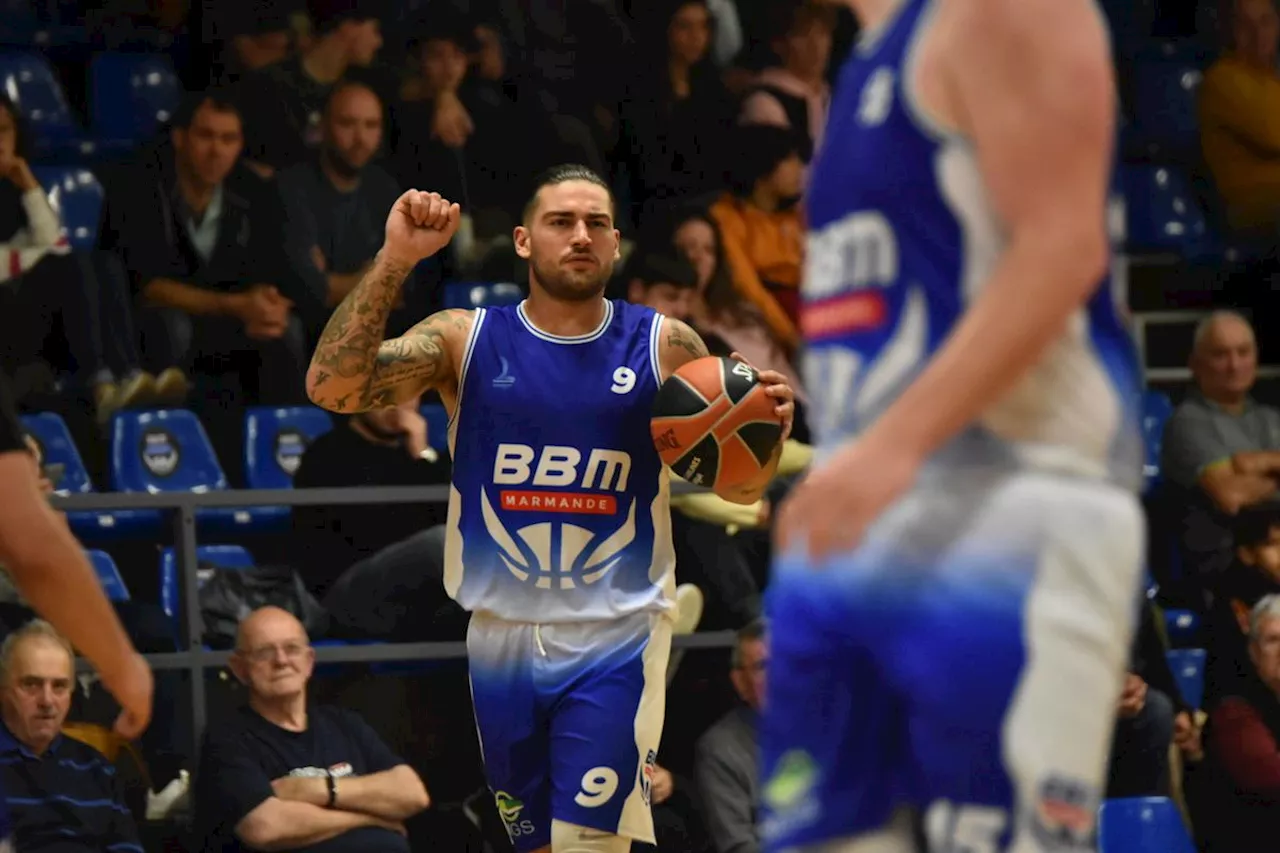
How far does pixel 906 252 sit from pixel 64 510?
18.0 ft

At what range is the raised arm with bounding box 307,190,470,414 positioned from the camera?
529 cm

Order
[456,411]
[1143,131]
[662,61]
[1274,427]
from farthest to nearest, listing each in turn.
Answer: [1143,131]
[662,61]
[1274,427]
[456,411]

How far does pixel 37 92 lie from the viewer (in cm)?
1005

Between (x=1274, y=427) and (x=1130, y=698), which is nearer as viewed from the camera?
(x=1130, y=698)

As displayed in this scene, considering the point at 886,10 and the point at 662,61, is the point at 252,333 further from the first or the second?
the point at 886,10

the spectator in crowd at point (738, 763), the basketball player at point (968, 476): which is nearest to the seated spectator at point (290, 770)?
the spectator in crowd at point (738, 763)

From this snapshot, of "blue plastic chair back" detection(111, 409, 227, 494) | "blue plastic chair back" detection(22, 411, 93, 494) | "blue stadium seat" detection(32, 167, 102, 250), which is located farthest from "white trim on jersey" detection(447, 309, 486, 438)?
"blue stadium seat" detection(32, 167, 102, 250)

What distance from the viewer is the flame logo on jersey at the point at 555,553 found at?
5.64m

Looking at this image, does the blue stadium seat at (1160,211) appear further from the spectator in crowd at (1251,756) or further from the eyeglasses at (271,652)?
the eyeglasses at (271,652)

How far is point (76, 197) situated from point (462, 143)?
1.84 metres

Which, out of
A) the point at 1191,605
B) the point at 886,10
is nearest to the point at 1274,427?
the point at 1191,605

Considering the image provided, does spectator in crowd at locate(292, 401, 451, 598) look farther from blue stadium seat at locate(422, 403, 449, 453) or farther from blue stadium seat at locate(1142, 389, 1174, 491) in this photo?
blue stadium seat at locate(1142, 389, 1174, 491)

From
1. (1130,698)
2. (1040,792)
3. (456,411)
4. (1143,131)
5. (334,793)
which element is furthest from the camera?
(1143,131)

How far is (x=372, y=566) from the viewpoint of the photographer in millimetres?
8031
